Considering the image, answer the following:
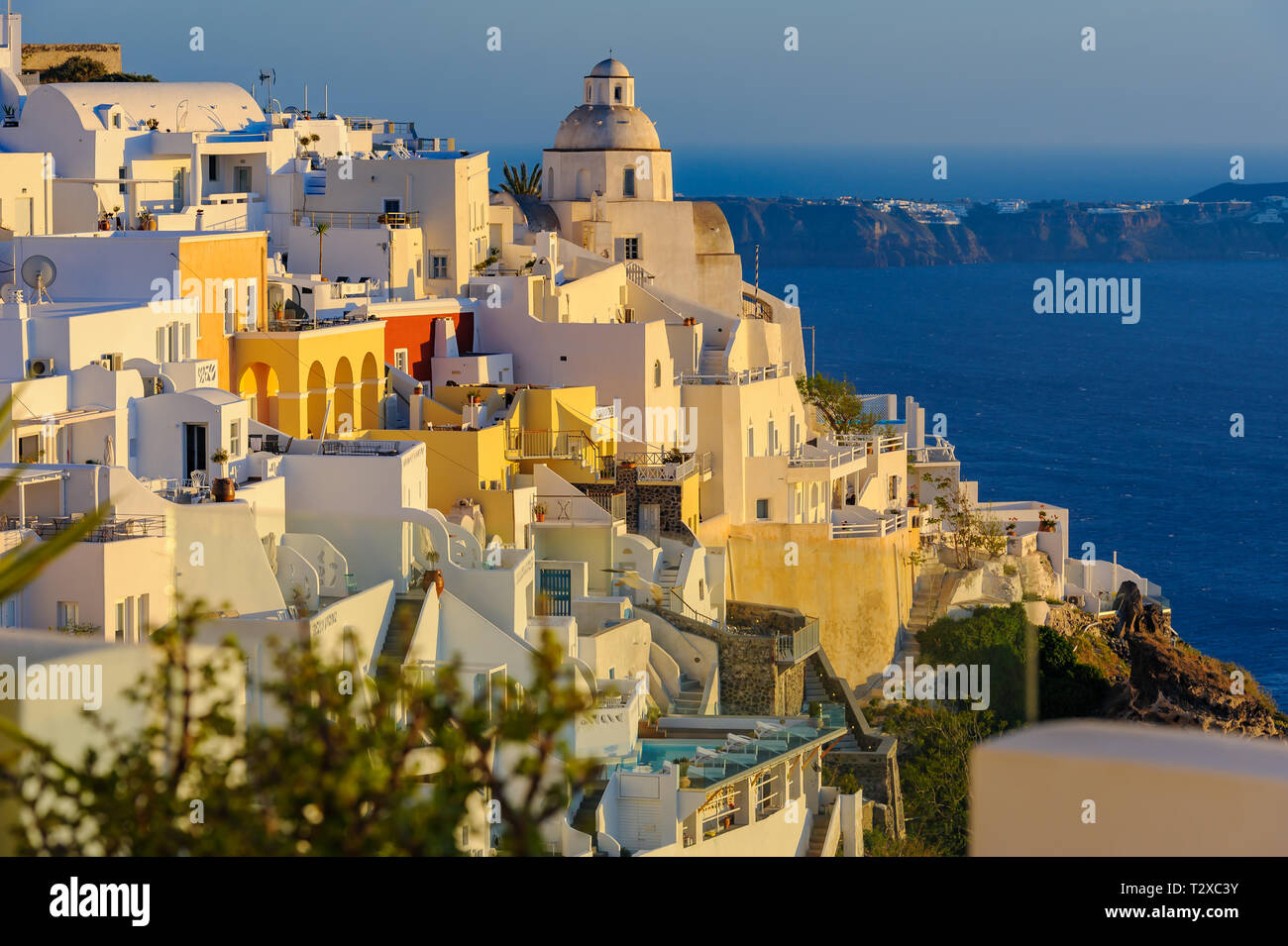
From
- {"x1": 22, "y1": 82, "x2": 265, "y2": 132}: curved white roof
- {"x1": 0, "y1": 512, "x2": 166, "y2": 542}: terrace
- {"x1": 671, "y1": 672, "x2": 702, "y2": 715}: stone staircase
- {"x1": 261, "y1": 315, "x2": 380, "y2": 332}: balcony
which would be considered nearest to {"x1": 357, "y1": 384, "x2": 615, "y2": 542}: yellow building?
{"x1": 261, "y1": 315, "x2": 380, "y2": 332}: balcony

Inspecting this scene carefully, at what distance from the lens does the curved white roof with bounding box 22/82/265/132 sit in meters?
40.0

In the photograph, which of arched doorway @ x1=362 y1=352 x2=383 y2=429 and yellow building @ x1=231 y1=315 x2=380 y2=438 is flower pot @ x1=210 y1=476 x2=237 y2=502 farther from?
arched doorway @ x1=362 y1=352 x2=383 y2=429

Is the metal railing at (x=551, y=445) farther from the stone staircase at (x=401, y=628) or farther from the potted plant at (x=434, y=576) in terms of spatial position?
the stone staircase at (x=401, y=628)

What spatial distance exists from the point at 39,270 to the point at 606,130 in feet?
60.9

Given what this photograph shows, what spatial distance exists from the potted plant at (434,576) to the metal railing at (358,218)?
1331 cm

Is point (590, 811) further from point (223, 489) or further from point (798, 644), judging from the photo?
point (798, 644)

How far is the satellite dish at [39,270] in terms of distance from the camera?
29922 millimetres

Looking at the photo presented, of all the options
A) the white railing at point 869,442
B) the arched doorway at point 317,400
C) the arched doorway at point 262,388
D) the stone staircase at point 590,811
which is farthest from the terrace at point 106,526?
the white railing at point 869,442

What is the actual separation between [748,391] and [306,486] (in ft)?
40.5

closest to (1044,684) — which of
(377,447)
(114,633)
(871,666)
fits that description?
(871,666)

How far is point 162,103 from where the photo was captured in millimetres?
42531

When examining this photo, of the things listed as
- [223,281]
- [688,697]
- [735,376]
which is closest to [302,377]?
[223,281]

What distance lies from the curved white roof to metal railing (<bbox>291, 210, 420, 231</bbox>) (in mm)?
4220
